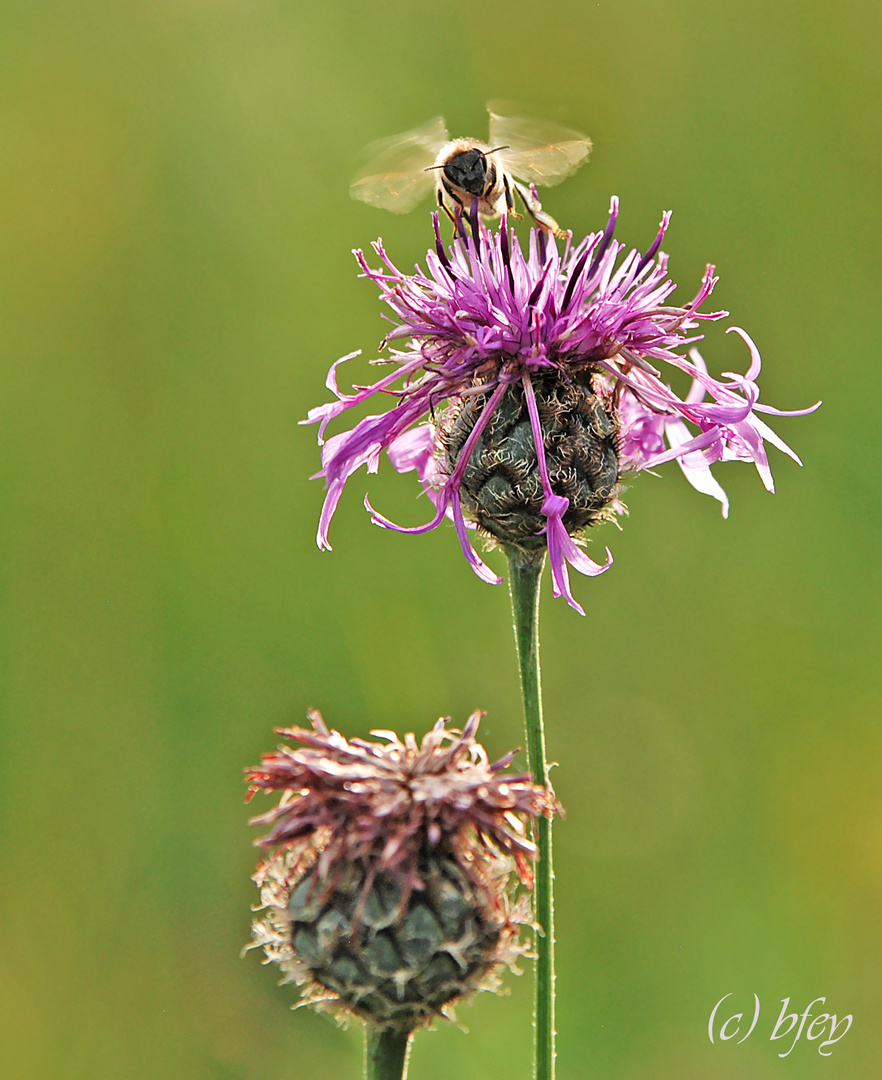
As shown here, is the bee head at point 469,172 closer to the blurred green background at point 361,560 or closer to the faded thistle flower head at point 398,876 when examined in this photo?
the blurred green background at point 361,560

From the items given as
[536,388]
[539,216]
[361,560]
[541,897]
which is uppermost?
[539,216]

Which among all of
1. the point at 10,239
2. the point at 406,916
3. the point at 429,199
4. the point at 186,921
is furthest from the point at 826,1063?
the point at 10,239

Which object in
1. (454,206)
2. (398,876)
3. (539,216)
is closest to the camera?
(398,876)

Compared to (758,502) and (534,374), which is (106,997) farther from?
(758,502)

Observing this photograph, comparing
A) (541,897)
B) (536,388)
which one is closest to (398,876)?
A: (541,897)

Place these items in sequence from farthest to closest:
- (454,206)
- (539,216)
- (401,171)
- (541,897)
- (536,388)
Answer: (401,171), (454,206), (539,216), (536,388), (541,897)

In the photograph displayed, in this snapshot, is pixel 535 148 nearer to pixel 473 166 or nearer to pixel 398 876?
pixel 473 166

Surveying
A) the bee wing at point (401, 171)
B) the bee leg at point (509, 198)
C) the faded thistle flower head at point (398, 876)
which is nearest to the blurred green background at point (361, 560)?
the bee wing at point (401, 171)
